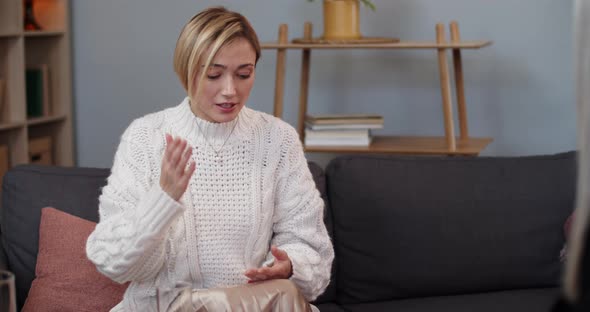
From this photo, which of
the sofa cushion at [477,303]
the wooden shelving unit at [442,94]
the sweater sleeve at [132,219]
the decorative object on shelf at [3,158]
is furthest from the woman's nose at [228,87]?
the decorative object on shelf at [3,158]

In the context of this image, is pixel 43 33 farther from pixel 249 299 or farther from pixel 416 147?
pixel 249 299

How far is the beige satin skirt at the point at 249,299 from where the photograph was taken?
5.77 feet

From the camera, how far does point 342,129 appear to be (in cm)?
308

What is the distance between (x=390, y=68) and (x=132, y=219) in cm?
199

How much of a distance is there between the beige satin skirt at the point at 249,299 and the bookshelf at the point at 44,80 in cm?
197

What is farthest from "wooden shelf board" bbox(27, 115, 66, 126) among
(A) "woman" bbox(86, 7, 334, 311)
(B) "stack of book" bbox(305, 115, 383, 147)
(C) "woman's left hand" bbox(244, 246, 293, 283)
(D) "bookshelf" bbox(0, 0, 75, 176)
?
(C) "woman's left hand" bbox(244, 246, 293, 283)

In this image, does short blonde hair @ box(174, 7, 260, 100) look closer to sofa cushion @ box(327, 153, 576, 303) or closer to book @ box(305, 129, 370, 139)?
sofa cushion @ box(327, 153, 576, 303)

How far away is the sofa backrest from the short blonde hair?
0.48 metres

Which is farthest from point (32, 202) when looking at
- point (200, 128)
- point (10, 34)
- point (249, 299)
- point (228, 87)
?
point (10, 34)

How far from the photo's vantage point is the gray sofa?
7.74 ft

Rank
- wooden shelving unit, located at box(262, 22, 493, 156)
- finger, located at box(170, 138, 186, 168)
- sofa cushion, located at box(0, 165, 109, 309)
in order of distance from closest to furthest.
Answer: finger, located at box(170, 138, 186, 168), sofa cushion, located at box(0, 165, 109, 309), wooden shelving unit, located at box(262, 22, 493, 156)

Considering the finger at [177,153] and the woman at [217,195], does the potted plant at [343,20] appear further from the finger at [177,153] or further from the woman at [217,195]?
the finger at [177,153]

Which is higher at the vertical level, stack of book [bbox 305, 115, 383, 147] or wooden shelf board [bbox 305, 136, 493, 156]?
stack of book [bbox 305, 115, 383, 147]

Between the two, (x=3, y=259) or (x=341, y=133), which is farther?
(x=341, y=133)
